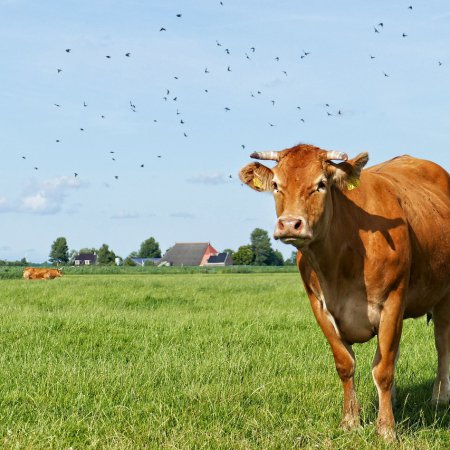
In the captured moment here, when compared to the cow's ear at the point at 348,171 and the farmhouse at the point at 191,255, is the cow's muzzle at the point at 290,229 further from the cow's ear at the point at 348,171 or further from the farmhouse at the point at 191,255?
the farmhouse at the point at 191,255

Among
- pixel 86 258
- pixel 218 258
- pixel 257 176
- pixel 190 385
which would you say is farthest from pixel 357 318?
pixel 86 258

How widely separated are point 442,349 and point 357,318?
2179 millimetres

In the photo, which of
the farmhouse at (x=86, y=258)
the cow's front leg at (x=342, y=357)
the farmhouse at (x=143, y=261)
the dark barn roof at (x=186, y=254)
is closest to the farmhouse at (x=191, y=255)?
the dark barn roof at (x=186, y=254)

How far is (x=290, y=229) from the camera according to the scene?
5.09 metres

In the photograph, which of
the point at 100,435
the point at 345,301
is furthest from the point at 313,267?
the point at 100,435

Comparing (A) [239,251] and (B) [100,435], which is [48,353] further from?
(A) [239,251]

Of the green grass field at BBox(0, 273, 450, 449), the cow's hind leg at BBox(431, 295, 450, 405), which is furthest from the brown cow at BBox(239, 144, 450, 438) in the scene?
the cow's hind leg at BBox(431, 295, 450, 405)

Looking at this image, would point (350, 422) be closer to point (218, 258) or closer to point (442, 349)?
point (442, 349)

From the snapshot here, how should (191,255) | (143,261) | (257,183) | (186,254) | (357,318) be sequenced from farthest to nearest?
(143,261), (186,254), (191,255), (357,318), (257,183)

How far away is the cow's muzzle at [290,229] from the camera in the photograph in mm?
5094

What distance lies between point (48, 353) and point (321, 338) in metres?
4.37

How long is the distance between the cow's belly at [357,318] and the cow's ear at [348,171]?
1.03m

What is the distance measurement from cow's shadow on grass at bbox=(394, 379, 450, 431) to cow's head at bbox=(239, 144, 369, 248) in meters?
2.06

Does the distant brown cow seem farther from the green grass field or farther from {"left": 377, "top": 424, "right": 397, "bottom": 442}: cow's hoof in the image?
{"left": 377, "top": 424, "right": 397, "bottom": 442}: cow's hoof
